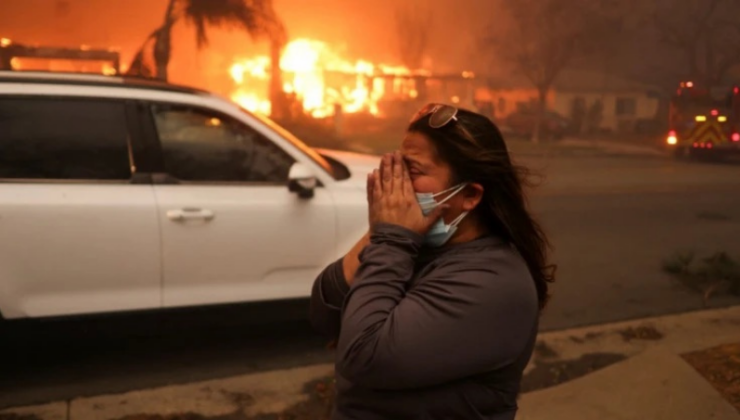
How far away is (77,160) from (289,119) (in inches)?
735

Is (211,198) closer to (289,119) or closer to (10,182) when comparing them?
(10,182)

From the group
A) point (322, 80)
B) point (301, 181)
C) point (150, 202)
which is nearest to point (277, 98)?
point (322, 80)

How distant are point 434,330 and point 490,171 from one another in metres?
0.36

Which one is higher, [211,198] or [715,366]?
[211,198]

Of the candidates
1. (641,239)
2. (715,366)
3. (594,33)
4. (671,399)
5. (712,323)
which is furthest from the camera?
(594,33)

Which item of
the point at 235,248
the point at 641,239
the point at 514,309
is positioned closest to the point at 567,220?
the point at 641,239

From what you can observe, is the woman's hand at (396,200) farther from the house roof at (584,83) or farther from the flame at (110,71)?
the house roof at (584,83)

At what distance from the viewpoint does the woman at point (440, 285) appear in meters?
1.49

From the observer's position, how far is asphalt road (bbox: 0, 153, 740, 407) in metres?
4.40

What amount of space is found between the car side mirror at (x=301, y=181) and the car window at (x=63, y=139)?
92 centimetres

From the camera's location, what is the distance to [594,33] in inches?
1410

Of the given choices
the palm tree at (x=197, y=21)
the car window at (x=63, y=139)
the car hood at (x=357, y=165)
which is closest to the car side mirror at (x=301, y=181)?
Result: the car hood at (x=357, y=165)

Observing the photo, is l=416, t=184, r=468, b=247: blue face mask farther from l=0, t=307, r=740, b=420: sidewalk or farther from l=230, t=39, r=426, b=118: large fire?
l=230, t=39, r=426, b=118: large fire

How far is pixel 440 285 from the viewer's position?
5.02 feet
